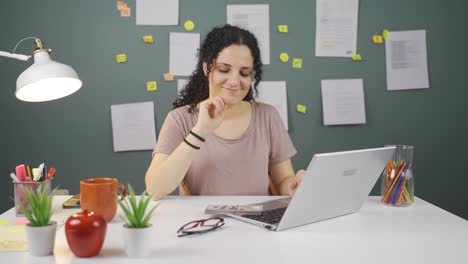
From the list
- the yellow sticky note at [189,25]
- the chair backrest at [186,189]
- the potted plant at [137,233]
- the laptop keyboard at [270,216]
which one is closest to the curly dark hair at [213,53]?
the chair backrest at [186,189]

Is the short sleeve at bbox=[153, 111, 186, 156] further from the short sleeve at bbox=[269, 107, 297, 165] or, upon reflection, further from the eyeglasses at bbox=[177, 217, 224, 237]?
the eyeglasses at bbox=[177, 217, 224, 237]

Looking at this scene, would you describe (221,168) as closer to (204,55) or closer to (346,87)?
(204,55)

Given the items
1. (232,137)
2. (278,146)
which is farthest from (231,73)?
(278,146)

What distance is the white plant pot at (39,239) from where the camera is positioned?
0.92 m

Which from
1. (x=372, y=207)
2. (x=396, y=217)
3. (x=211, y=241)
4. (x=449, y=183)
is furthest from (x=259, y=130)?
(x=449, y=183)

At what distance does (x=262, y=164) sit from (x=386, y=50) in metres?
1.41

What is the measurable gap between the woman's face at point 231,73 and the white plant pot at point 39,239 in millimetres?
923

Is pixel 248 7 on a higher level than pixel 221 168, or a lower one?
higher

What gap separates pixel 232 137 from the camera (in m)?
1.79

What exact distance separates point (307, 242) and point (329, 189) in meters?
0.17

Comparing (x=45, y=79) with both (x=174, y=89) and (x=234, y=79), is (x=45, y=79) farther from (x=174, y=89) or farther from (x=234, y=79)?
(x=174, y=89)

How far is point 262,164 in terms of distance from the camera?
179 centimetres

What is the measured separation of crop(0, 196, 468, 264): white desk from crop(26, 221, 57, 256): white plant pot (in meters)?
0.01

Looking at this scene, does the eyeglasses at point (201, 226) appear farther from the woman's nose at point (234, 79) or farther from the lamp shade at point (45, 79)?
the woman's nose at point (234, 79)
